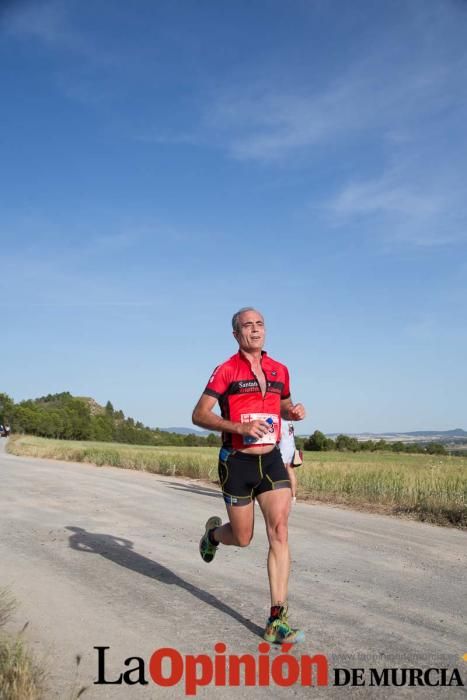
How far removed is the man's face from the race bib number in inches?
20.7

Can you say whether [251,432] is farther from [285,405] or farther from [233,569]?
[233,569]

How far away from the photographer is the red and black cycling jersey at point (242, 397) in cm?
486

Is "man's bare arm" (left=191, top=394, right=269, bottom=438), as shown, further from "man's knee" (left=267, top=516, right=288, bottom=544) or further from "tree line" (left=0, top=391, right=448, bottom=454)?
"tree line" (left=0, top=391, right=448, bottom=454)

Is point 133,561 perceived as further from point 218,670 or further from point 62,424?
point 62,424

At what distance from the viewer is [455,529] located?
30.0 ft

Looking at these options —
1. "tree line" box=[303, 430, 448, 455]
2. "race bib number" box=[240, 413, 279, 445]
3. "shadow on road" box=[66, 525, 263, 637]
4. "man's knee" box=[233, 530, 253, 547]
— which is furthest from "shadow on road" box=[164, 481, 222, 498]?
"tree line" box=[303, 430, 448, 455]

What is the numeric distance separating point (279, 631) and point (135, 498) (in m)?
8.79

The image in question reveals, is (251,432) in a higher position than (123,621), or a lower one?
higher

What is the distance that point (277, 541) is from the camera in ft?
15.5

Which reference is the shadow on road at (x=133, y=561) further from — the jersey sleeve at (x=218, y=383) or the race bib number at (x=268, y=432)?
the jersey sleeve at (x=218, y=383)

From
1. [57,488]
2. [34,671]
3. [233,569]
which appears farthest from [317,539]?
[57,488]

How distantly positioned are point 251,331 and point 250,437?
0.83 meters

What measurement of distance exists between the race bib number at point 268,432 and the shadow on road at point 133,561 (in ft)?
4.42

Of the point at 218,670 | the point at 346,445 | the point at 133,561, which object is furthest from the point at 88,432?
the point at 218,670
